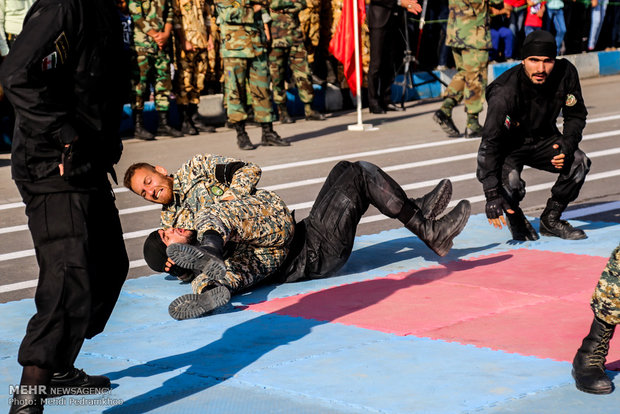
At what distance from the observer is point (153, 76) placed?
46.8ft

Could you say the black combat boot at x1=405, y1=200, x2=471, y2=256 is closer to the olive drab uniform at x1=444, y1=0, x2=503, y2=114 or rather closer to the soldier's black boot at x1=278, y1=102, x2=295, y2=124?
the olive drab uniform at x1=444, y1=0, x2=503, y2=114

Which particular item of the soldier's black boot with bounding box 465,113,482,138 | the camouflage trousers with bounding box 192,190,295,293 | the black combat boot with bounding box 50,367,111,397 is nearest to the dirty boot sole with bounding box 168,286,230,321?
the camouflage trousers with bounding box 192,190,295,293

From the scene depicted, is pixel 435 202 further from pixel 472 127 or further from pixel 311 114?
pixel 311 114

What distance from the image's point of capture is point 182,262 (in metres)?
5.30

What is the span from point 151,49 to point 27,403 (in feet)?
33.4

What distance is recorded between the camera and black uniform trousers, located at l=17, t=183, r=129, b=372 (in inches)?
171

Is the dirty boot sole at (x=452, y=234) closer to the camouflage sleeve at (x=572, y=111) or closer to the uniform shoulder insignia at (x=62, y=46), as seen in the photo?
the camouflage sleeve at (x=572, y=111)

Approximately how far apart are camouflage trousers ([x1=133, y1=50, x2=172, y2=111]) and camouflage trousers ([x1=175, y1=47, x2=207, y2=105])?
282 millimetres

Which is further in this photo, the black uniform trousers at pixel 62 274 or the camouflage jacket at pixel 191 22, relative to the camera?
the camouflage jacket at pixel 191 22

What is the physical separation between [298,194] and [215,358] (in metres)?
5.07

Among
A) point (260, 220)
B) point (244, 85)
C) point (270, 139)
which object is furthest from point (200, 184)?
point (270, 139)

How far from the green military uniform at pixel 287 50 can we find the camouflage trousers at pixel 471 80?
7.98ft

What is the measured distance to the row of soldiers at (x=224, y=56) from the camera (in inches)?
510

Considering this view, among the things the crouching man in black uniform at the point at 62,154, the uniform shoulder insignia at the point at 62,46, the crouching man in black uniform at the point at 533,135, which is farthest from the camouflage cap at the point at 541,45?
the uniform shoulder insignia at the point at 62,46
